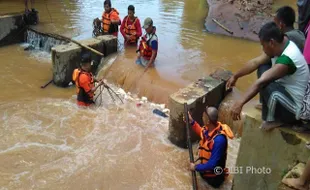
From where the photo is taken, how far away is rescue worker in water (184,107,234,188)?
468 cm

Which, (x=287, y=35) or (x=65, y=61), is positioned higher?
(x=287, y=35)

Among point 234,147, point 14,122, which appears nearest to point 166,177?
point 234,147

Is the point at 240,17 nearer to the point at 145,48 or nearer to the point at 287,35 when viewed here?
the point at 145,48

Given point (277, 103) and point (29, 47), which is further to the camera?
point (29, 47)

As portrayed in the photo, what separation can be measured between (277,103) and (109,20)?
7.24 metres

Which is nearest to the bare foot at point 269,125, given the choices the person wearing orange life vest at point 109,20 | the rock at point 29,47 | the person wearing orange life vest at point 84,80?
the person wearing orange life vest at point 84,80

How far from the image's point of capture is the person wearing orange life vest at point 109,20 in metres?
9.91

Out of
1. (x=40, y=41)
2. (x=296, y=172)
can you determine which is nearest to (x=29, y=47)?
(x=40, y=41)

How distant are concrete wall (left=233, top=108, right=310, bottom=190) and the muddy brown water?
1107 mm

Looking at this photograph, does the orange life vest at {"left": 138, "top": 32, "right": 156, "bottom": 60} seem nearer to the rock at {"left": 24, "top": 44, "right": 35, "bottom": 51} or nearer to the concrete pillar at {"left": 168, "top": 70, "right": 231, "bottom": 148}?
the concrete pillar at {"left": 168, "top": 70, "right": 231, "bottom": 148}

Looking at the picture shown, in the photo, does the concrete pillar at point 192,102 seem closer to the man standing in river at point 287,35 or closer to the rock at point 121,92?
the man standing in river at point 287,35

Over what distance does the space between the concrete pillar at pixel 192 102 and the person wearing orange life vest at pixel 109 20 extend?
420 cm

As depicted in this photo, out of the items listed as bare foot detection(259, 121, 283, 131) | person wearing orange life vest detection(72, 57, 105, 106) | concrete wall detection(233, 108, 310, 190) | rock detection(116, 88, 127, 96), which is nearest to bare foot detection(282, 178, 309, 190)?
concrete wall detection(233, 108, 310, 190)

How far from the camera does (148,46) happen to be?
8.17m
